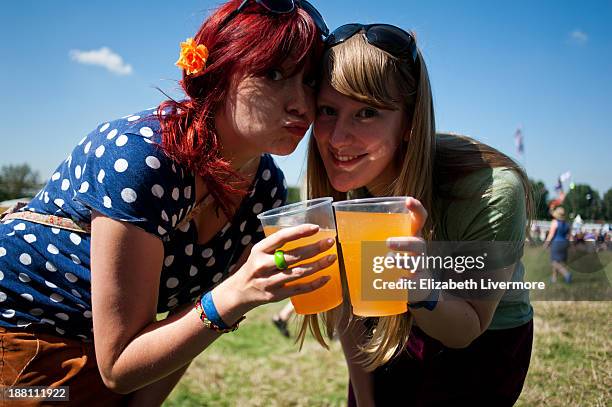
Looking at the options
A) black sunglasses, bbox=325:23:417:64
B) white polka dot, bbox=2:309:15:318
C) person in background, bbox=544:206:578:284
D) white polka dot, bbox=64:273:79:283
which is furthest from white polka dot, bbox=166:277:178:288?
person in background, bbox=544:206:578:284

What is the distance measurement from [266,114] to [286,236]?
687 mm

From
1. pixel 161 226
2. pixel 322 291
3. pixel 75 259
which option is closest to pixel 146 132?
pixel 161 226

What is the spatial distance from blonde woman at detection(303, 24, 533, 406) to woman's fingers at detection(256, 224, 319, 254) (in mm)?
582

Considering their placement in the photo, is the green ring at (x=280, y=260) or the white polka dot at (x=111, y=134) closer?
the green ring at (x=280, y=260)

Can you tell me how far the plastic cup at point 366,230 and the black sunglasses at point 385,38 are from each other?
838 millimetres

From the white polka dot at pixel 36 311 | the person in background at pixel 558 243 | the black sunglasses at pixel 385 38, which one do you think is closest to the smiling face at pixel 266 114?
the black sunglasses at pixel 385 38

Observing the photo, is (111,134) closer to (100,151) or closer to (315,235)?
(100,151)

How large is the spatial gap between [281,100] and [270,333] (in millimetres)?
4333

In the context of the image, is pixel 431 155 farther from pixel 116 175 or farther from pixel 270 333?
pixel 270 333

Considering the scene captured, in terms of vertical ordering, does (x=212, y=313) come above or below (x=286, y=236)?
below

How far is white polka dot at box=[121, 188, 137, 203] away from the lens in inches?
63.2

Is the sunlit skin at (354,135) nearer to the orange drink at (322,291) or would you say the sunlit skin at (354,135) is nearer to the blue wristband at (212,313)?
the orange drink at (322,291)

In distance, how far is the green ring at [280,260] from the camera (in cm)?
140

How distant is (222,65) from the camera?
187 cm
